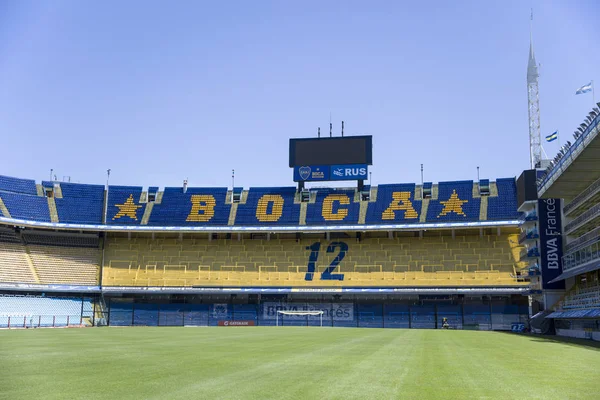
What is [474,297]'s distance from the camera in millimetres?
68250

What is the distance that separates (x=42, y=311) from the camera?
64.3 m

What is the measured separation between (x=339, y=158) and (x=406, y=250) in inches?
548

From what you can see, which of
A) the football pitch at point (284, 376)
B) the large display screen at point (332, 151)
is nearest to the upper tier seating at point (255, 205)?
the large display screen at point (332, 151)

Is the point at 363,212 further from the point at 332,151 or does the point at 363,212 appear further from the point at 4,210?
the point at 4,210

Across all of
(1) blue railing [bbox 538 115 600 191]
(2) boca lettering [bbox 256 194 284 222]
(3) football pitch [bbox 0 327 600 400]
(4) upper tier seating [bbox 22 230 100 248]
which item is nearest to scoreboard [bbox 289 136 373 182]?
(2) boca lettering [bbox 256 194 284 222]

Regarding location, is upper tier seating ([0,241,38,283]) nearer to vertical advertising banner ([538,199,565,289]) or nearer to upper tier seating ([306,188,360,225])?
upper tier seating ([306,188,360,225])

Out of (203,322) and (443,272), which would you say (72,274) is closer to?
(203,322)

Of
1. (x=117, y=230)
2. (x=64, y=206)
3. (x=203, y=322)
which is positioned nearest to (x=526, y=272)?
(x=203, y=322)

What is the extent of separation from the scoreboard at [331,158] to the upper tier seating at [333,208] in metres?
2.28

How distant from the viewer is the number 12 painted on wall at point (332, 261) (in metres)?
70.6

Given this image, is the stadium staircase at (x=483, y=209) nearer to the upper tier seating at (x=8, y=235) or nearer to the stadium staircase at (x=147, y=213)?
the stadium staircase at (x=147, y=213)

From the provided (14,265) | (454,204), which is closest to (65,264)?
(14,265)

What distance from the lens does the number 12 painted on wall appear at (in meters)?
70.6

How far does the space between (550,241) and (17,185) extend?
186 feet
